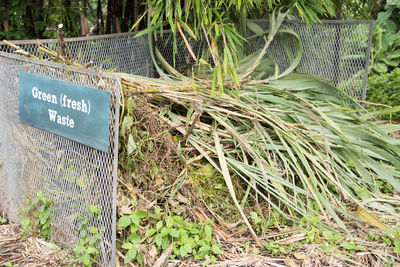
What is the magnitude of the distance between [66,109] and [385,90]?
160 inches

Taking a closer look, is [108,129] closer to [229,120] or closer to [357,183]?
[229,120]

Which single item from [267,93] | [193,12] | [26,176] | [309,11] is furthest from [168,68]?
[26,176]

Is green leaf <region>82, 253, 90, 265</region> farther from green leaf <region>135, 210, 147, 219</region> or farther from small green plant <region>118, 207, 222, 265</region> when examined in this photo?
green leaf <region>135, 210, 147, 219</region>

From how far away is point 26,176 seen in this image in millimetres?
2811

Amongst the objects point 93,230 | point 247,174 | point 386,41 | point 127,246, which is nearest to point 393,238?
point 247,174

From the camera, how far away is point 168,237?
2.41 m

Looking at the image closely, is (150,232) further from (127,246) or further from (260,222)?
(260,222)

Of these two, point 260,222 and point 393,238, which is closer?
point 393,238

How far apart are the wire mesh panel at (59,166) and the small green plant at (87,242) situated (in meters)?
0.03

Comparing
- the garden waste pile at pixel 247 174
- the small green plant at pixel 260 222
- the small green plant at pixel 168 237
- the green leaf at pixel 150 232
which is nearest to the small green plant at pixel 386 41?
the garden waste pile at pixel 247 174

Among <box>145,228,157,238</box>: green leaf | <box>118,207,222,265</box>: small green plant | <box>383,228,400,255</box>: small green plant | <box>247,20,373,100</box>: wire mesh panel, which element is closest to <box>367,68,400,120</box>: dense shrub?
<box>247,20,373,100</box>: wire mesh panel

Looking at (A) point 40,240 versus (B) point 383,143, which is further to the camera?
(B) point 383,143

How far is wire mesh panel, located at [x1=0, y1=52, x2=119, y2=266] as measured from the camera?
88.3 inches

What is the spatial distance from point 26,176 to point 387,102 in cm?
398
